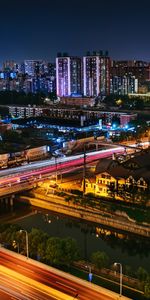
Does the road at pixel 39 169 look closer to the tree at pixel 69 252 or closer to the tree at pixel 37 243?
the tree at pixel 37 243

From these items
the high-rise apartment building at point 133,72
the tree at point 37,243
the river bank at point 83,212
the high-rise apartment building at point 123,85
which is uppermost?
the high-rise apartment building at point 133,72

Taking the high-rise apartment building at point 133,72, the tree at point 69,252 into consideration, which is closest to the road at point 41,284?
the tree at point 69,252

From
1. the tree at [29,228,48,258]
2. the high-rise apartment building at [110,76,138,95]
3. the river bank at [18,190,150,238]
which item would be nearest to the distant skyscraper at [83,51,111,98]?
the high-rise apartment building at [110,76,138,95]

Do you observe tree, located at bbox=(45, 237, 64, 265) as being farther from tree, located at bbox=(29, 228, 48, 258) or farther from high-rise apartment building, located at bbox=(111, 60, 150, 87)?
high-rise apartment building, located at bbox=(111, 60, 150, 87)

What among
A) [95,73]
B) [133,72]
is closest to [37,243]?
[95,73]

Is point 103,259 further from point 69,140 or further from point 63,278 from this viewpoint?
point 69,140

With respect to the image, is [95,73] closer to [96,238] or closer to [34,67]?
[34,67]
